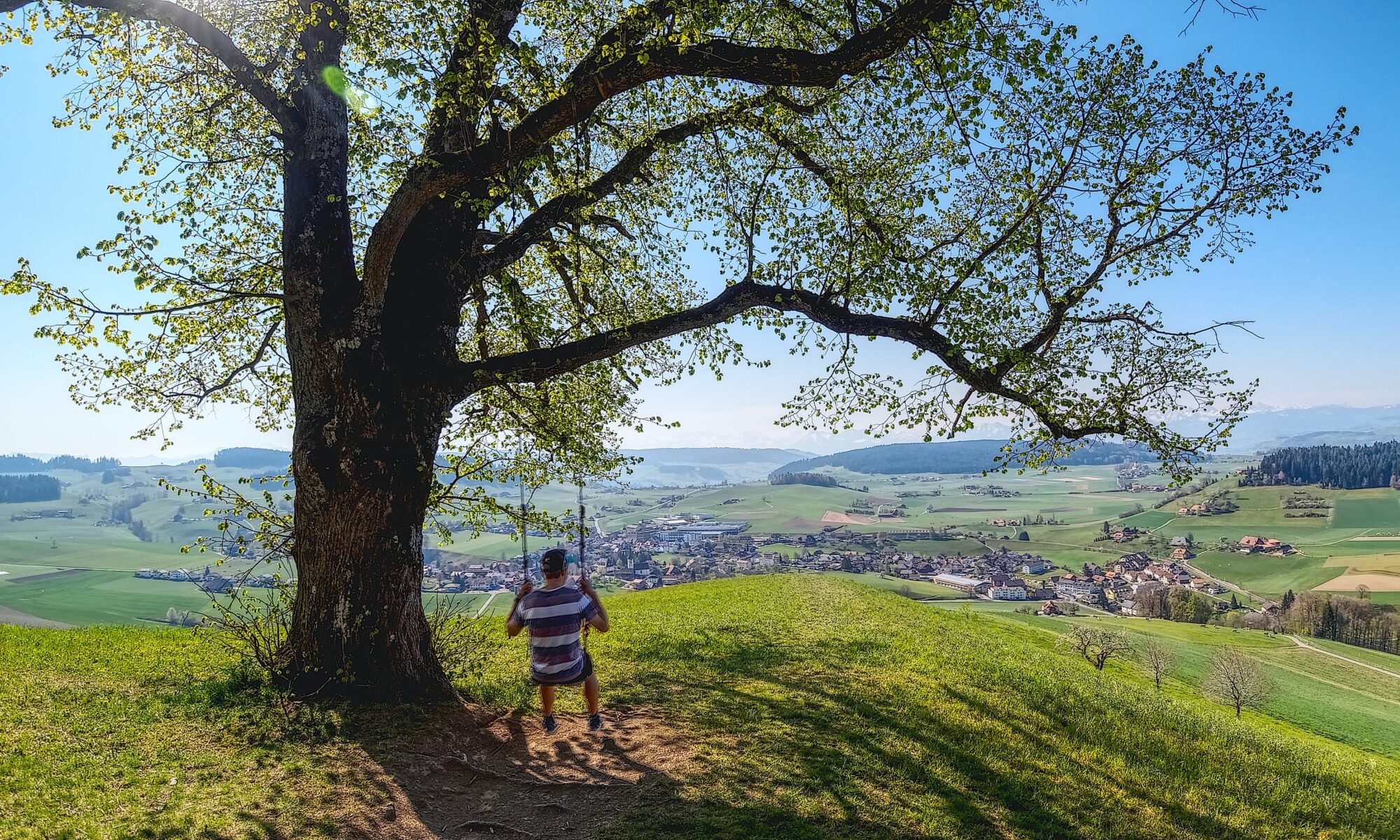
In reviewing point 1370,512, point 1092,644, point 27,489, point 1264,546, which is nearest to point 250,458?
point 27,489

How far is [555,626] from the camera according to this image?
288 inches

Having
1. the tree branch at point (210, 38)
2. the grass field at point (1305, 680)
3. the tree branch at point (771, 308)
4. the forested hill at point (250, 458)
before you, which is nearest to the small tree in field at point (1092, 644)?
the grass field at point (1305, 680)

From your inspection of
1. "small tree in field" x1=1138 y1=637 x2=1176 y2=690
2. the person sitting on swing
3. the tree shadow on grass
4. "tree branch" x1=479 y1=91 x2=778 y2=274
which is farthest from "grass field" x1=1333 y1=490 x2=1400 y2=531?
the person sitting on swing

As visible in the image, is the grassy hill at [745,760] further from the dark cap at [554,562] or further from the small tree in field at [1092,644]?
the small tree in field at [1092,644]

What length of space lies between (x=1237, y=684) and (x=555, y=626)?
2726cm

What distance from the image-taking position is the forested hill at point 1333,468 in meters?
126

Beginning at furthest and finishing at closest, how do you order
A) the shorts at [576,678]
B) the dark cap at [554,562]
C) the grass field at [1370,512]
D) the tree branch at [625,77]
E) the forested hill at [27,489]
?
the forested hill at [27,489], the grass field at [1370,512], the shorts at [576,678], the dark cap at [554,562], the tree branch at [625,77]

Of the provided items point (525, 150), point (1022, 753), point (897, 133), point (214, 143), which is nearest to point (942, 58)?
point (897, 133)

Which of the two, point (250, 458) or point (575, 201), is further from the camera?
point (250, 458)

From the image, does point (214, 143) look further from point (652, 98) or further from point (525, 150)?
point (652, 98)

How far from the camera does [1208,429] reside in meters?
9.33

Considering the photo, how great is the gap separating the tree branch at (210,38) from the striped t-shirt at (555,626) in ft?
23.7

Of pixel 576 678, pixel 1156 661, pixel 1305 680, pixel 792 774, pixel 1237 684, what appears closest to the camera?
pixel 792 774

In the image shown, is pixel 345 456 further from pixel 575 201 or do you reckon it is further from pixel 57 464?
pixel 57 464
